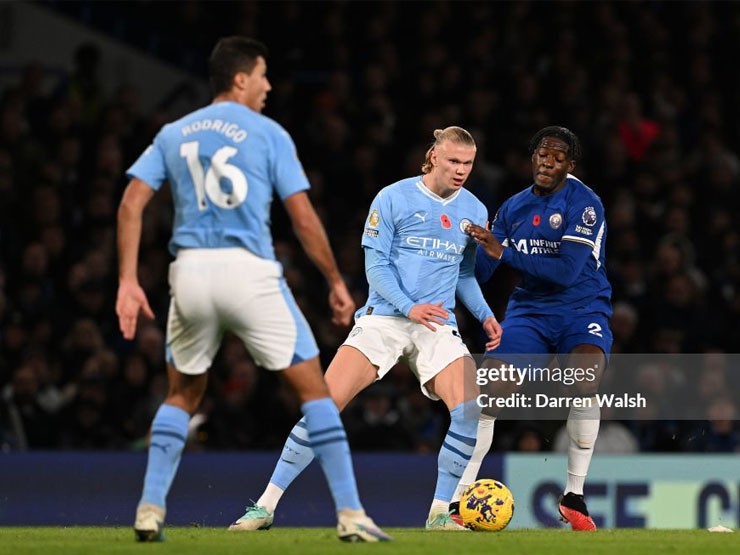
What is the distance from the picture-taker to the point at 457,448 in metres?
8.82

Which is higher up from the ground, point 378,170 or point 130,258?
point 378,170

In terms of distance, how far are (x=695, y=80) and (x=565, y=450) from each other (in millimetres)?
6125

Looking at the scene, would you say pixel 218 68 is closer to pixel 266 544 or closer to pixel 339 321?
pixel 339 321

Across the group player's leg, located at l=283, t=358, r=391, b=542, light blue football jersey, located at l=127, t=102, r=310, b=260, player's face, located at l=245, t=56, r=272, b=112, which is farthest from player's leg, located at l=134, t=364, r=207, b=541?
player's face, located at l=245, t=56, r=272, b=112

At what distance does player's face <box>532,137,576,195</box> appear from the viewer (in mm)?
9047

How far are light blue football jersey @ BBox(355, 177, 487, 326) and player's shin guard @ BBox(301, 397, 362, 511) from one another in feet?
6.80

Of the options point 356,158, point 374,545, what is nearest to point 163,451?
point 374,545

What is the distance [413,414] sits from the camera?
12.6m

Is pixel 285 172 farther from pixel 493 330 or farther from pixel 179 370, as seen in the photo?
pixel 493 330

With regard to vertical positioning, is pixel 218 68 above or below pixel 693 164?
below

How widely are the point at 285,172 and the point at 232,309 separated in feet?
2.18

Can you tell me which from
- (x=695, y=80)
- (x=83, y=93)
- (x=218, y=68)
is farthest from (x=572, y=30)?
(x=218, y=68)

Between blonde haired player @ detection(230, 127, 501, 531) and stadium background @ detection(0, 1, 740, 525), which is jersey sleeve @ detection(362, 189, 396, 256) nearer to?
blonde haired player @ detection(230, 127, 501, 531)

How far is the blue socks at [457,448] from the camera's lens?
8797 millimetres
